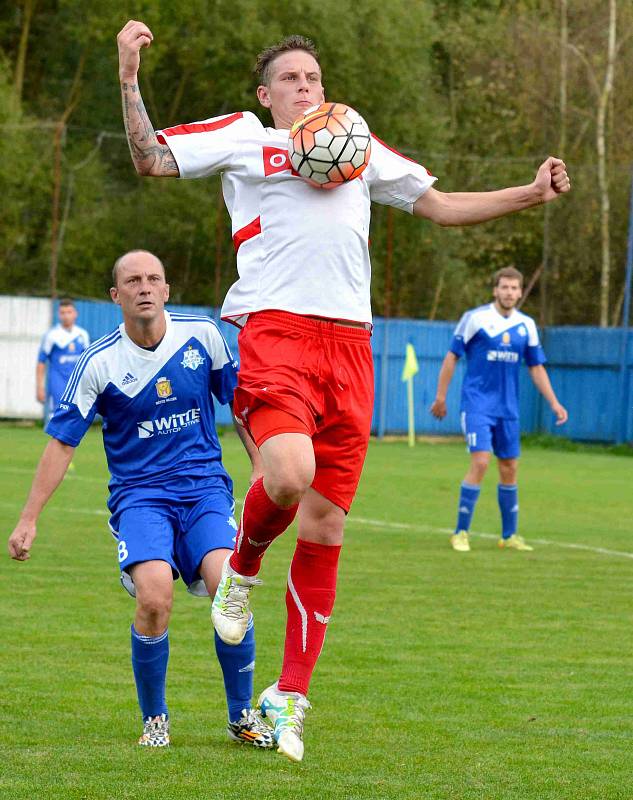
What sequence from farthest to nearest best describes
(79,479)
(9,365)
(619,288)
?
(619,288) < (9,365) < (79,479)

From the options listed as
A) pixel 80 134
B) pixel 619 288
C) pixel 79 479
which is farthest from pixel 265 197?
pixel 80 134

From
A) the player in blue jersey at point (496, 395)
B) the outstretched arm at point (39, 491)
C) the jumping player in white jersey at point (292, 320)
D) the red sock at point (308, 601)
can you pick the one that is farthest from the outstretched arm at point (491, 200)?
the player in blue jersey at point (496, 395)

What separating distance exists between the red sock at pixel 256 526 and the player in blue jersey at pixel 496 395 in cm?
772

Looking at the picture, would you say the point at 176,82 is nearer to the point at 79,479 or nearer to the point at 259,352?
the point at 79,479

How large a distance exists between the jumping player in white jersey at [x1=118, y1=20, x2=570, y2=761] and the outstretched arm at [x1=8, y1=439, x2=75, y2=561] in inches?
32.7

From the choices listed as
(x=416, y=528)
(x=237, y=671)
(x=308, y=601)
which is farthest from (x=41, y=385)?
(x=308, y=601)

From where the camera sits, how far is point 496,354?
13242mm

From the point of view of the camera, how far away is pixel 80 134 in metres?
37.7

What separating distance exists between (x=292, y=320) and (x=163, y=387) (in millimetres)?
1029

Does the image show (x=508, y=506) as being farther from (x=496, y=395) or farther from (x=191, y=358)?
(x=191, y=358)

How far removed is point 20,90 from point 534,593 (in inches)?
1214

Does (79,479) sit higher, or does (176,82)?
(176,82)

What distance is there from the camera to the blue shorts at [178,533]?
5.89 meters

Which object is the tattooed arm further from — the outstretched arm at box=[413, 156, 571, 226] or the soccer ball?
the outstretched arm at box=[413, 156, 571, 226]
